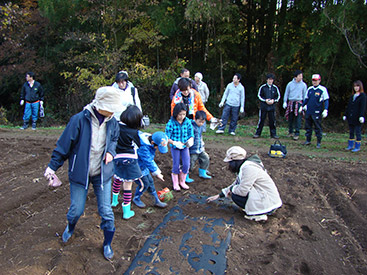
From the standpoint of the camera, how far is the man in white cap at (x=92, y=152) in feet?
10.6

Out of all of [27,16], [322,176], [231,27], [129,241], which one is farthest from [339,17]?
[27,16]

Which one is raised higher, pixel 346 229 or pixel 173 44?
pixel 173 44

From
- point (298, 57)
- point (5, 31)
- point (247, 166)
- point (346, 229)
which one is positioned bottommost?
point (346, 229)

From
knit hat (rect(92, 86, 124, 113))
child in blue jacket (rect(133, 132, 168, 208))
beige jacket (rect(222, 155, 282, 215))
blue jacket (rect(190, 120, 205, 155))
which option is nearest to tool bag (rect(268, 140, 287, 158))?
blue jacket (rect(190, 120, 205, 155))

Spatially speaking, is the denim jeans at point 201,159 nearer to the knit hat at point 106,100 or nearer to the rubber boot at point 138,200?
the rubber boot at point 138,200

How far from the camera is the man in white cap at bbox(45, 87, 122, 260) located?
10.6 feet

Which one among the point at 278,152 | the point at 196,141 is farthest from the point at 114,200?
the point at 278,152

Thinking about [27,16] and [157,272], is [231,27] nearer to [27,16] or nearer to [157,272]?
[27,16]

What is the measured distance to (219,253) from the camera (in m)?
3.71

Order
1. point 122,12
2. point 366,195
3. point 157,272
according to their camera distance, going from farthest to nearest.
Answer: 1. point 122,12
2. point 366,195
3. point 157,272

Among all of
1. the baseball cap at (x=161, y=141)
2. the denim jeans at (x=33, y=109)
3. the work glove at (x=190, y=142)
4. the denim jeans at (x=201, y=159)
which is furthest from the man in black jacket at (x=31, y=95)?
the baseball cap at (x=161, y=141)

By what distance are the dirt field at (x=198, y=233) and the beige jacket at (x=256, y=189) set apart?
0.97ft

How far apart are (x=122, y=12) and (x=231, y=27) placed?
534cm

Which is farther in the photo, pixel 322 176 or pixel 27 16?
pixel 27 16
